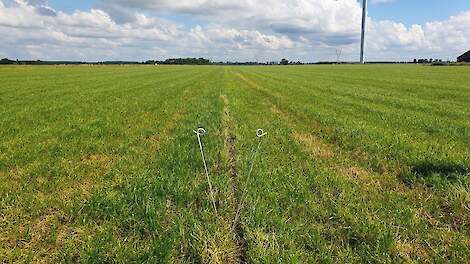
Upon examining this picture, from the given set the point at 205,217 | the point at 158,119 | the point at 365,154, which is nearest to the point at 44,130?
the point at 158,119

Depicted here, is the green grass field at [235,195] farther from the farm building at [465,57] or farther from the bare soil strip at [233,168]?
the farm building at [465,57]

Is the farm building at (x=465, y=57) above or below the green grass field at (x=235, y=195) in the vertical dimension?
above

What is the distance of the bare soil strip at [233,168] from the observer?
205 inches

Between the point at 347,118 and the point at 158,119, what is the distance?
8.07 m

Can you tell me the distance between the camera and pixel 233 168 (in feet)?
29.1

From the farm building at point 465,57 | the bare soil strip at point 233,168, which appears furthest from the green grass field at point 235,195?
the farm building at point 465,57

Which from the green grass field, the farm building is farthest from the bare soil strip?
the farm building

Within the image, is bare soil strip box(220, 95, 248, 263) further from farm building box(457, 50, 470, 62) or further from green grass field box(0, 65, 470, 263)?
farm building box(457, 50, 470, 62)

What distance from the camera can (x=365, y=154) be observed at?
33.3 feet

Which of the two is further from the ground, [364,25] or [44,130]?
[364,25]

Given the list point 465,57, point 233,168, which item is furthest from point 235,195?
point 465,57

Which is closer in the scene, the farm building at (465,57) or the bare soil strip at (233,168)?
the bare soil strip at (233,168)

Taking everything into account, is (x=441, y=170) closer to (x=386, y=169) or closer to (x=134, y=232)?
(x=386, y=169)

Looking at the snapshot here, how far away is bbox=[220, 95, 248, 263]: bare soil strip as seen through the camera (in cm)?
520
